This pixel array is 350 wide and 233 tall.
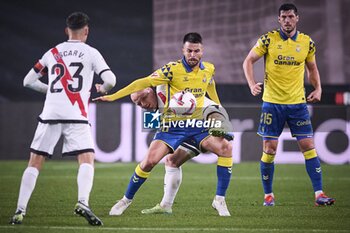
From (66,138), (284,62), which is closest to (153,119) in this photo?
(284,62)

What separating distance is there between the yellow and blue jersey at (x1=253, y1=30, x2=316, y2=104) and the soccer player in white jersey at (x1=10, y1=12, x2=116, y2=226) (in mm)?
2578

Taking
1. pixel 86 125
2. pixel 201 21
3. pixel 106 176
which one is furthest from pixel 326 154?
pixel 86 125

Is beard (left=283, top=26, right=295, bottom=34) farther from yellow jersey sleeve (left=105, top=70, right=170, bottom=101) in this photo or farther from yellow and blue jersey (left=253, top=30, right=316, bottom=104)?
yellow jersey sleeve (left=105, top=70, right=170, bottom=101)

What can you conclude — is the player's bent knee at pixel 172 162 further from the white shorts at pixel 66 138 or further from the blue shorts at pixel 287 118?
the white shorts at pixel 66 138

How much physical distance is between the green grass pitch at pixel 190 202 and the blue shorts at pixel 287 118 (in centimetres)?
79

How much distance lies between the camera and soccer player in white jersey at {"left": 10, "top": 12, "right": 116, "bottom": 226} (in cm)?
810

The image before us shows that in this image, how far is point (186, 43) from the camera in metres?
9.14

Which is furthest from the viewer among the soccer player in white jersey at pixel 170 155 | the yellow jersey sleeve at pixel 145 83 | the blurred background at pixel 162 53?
the blurred background at pixel 162 53

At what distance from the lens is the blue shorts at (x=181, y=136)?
356 inches

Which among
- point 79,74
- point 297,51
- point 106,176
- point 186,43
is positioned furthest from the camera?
point 106,176

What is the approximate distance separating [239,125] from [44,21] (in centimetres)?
396

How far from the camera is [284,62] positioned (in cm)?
1009

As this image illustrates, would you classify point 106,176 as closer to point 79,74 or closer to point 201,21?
point 201,21

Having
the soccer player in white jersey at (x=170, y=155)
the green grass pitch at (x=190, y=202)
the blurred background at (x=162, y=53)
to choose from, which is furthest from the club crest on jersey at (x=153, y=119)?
the blurred background at (x=162, y=53)
